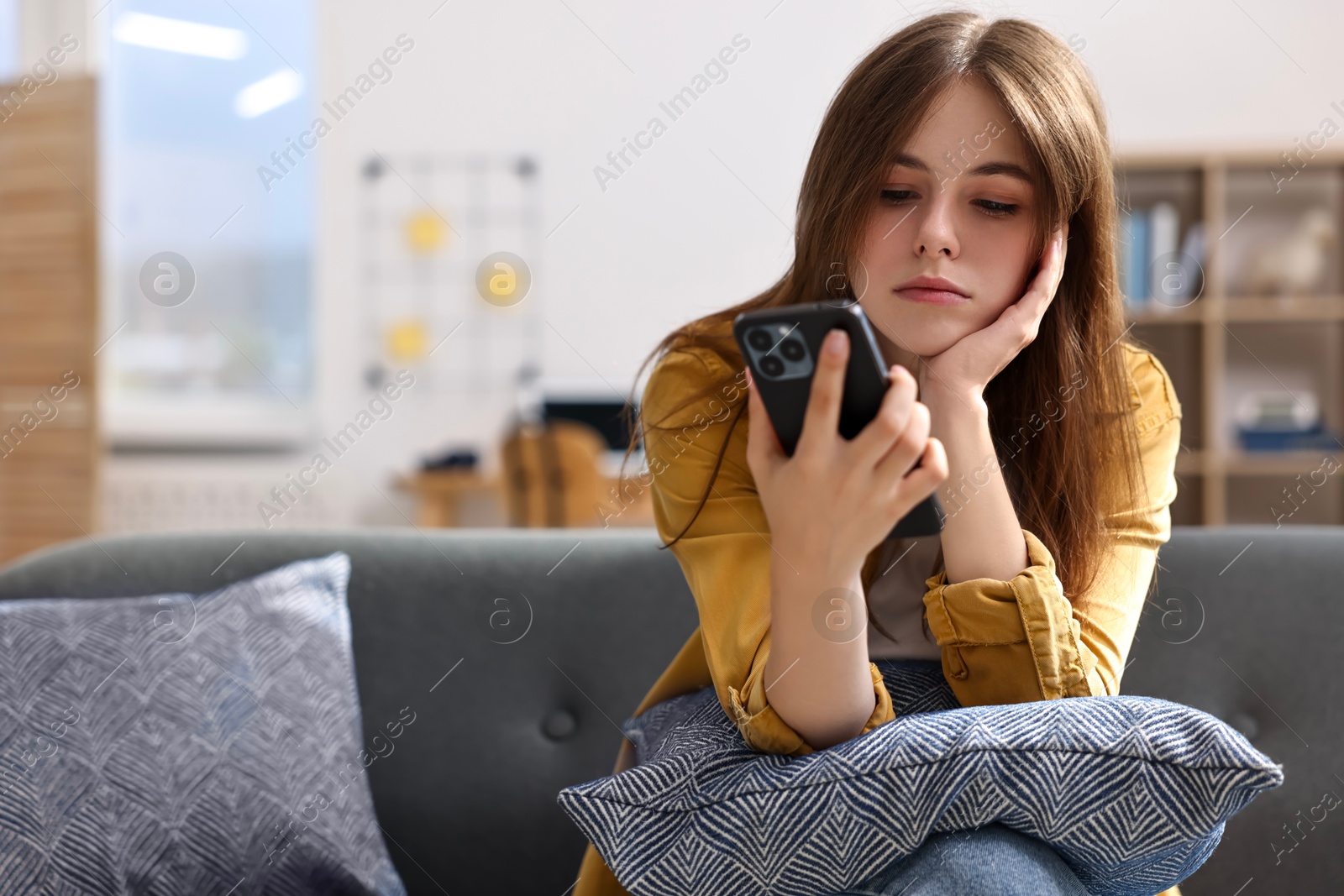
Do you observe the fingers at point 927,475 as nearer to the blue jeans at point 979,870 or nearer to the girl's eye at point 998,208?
the blue jeans at point 979,870

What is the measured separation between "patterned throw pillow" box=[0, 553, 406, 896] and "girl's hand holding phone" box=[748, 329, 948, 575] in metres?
0.59

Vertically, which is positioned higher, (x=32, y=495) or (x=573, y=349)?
(x=573, y=349)

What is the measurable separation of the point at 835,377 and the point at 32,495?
12.4 ft

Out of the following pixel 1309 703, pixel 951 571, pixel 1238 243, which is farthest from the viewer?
pixel 1238 243

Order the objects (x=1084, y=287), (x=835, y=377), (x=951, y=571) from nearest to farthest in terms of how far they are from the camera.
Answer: (x=835, y=377) < (x=951, y=571) < (x=1084, y=287)

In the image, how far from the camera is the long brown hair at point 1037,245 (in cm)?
82

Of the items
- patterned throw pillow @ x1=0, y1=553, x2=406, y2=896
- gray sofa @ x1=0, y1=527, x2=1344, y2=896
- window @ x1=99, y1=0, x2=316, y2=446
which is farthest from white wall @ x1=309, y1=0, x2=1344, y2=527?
patterned throw pillow @ x1=0, y1=553, x2=406, y2=896

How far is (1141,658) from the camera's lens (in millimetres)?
1076

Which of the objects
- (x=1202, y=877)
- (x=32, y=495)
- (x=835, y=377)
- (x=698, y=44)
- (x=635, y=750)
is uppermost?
(x=698, y=44)

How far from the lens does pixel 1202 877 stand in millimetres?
1014

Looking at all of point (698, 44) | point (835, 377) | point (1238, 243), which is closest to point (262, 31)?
point (698, 44)

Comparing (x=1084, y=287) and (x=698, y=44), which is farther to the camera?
(x=698, y=44)

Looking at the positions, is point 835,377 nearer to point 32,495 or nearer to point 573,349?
point 573,349

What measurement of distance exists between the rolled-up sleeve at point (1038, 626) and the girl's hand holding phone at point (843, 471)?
0.20 meters
